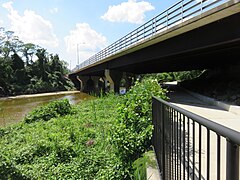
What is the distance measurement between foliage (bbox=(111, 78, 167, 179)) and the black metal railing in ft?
5.04

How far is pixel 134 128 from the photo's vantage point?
5445 millimetres

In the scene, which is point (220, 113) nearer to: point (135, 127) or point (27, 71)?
point (135, 127)

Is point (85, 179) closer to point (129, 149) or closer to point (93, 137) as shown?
point (129, 149)

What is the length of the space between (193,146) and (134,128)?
3536 millimetres

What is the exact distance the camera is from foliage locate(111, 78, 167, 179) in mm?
5164

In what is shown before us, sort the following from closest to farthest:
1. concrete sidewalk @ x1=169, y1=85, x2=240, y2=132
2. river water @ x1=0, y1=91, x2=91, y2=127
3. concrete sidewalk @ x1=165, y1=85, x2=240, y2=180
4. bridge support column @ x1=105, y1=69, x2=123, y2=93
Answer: concrete sidewalk @ x1=165, y1=85, x2=240, y2=180 → concrete sidewalk @ x1=169, y1=85, x2=240, y2=132 → river water @ x1=0, y1=91, x2=91, y2=127 → bridge support column @ x1=105, y1=69, x2=123, y2=93

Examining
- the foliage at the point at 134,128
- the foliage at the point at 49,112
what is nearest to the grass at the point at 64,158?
the foliage at the point at 134,128

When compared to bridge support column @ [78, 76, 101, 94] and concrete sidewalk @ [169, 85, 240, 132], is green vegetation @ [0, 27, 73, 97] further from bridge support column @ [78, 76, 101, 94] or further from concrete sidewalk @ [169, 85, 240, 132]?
concrete sidewalk @ [169, 85, 240, 132]

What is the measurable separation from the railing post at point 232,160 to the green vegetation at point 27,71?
5381cm

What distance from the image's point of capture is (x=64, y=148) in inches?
273

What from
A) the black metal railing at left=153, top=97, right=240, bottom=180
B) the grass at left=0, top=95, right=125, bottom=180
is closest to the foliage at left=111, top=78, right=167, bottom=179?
the grass at left=0, top=95, right=125, bottom=180

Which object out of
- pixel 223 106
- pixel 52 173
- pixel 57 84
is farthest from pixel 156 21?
pixel 57 84

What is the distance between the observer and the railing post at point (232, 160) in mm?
1151

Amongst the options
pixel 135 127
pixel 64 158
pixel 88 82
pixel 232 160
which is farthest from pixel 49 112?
Result: pixel 88 82
